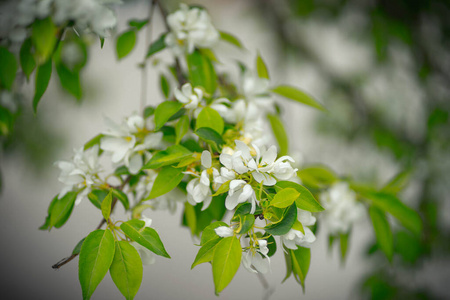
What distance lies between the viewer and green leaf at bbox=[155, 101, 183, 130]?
1.00 feet

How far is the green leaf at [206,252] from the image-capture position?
9.9 inches

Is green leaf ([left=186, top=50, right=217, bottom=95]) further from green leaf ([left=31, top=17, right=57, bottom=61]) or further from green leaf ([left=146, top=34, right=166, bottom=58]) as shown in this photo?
green leaf ([left=31, top=17, right=57, bottom=61])

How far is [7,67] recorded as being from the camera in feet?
1.05

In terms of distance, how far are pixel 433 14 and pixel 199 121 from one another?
925 mm

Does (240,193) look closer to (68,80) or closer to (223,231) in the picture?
(223,231)

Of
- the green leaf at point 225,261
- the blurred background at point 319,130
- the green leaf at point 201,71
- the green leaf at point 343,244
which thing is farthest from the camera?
the blurred background at point 319,130

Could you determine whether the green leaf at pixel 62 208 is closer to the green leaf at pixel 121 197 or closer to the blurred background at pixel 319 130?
the green leaf at pixel 121 197

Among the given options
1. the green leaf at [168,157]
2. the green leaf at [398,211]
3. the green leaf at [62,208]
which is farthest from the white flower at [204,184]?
the green leaf at [398,211]

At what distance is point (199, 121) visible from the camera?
1.01 feet

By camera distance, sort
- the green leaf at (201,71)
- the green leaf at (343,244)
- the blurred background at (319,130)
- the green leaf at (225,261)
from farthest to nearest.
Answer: the blurred background at (319,130)
the green leaf at (343,244)
the green leaf at (201,71)
the green leaf at (225,261)

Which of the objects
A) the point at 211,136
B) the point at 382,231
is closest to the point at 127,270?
the point at 211,136

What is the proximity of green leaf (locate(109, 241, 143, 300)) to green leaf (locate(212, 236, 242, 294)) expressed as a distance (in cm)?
7

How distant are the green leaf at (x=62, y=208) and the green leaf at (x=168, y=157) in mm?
98

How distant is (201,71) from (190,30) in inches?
2.0
